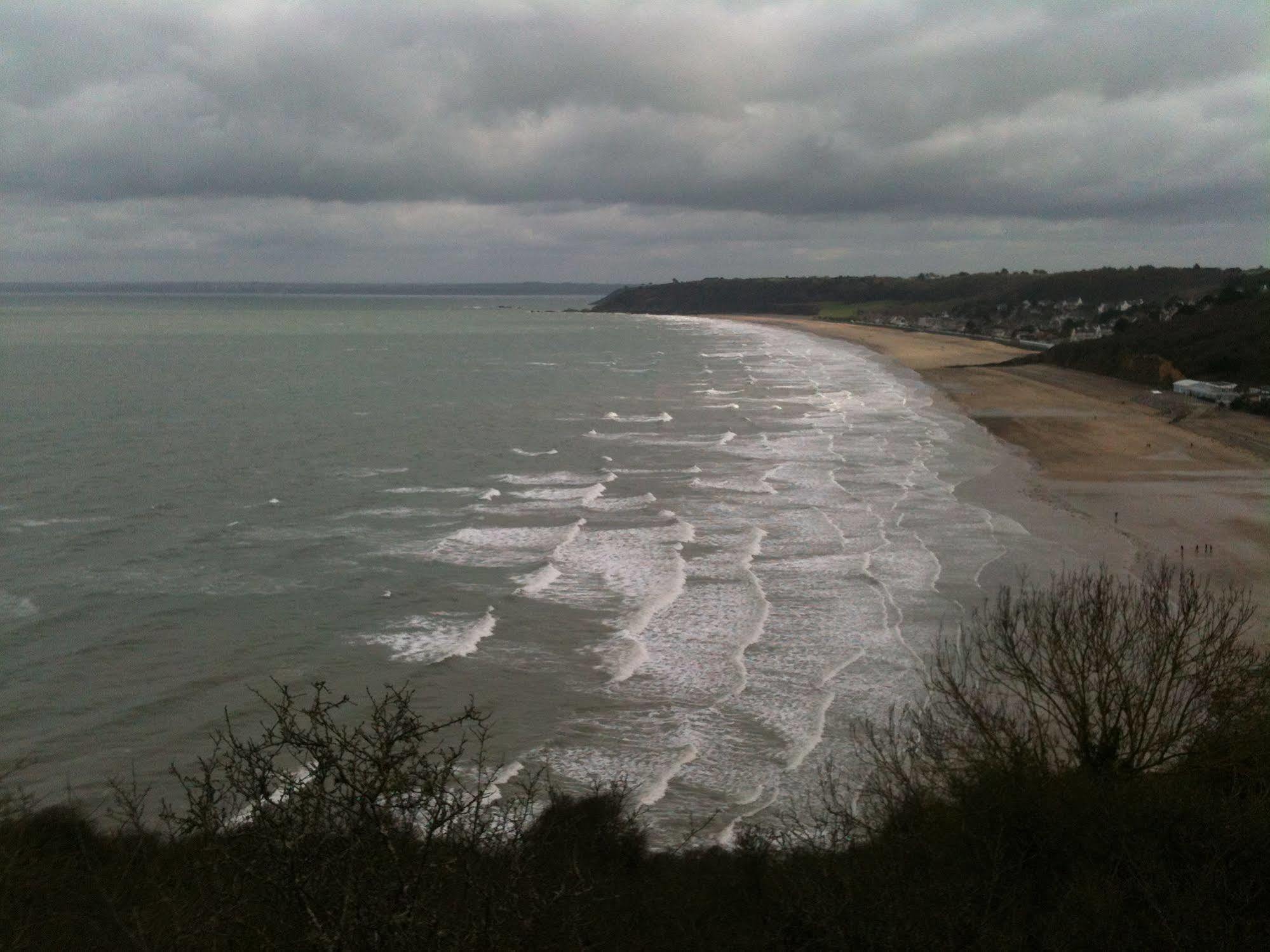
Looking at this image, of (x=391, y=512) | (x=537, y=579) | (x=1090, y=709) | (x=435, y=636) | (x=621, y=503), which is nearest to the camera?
(x=1090, y=709)

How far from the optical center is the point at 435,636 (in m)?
22.2

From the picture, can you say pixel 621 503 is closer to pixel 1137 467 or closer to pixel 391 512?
Answer: pixel 391 512

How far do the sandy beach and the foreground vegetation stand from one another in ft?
28.4

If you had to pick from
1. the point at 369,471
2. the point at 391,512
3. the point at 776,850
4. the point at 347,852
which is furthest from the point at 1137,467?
the point at 347,852

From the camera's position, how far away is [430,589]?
2523 centimetres

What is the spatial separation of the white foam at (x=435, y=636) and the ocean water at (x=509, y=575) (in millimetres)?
80

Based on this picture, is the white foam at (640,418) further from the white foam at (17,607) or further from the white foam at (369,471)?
the white foam at (17,607)

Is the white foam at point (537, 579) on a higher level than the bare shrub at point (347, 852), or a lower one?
lower

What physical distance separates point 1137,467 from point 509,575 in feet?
86.2

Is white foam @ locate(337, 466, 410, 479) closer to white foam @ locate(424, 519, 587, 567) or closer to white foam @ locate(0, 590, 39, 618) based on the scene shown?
white foam @ locate(424, 519, 587, 567)

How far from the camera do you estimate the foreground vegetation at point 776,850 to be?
786 centimetres

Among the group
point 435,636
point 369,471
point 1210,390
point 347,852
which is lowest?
point 435,636

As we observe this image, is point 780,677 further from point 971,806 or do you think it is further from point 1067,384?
point 1067,384

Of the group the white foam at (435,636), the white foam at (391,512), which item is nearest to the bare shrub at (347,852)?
the white foam at (435,636)
